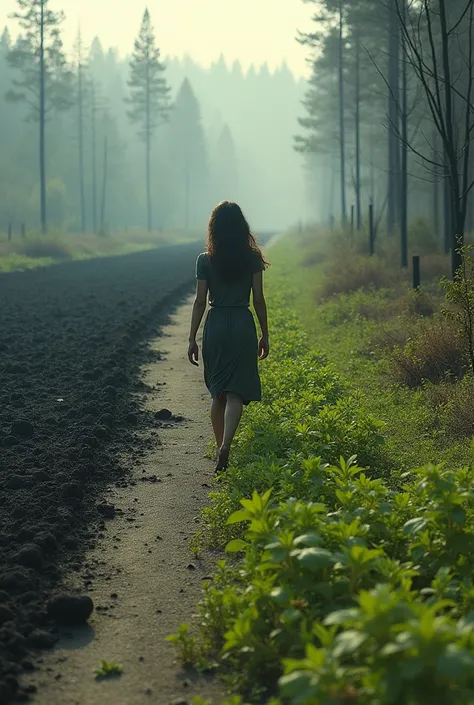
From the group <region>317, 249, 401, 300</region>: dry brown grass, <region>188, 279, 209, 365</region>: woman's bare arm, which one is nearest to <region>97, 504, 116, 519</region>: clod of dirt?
<region>188, 279, 209, 365</region>: woman's bare arm

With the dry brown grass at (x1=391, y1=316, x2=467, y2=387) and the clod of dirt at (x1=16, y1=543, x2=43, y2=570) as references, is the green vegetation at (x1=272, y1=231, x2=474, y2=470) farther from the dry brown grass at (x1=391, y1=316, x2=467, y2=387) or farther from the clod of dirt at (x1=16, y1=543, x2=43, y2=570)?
the clod of dirt at (x1=16, y1=543, x2=43, y2=570)

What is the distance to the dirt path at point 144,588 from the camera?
443 cm

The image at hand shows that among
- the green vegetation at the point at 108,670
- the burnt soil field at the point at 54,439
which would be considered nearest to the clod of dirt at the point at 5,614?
the burnt soil field at the point at 54,439

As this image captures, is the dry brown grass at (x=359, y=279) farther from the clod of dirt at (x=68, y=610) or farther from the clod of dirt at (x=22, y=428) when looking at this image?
the clod of dirt at (x=68, y=610)

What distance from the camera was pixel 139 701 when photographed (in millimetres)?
4289

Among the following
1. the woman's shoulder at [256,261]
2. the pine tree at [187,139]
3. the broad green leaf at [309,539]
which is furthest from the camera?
the pine tree at [187,139]

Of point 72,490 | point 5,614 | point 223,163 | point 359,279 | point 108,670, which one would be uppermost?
point 223,163

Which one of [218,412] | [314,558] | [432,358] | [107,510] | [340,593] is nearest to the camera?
[314,558]

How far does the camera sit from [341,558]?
177 inches

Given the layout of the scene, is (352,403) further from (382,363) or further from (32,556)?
(32,556)

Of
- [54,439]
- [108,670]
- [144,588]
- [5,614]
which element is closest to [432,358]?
[54,439]

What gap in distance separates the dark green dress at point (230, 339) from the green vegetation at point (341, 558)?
0.51 meters

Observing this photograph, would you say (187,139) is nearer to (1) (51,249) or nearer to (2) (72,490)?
(1) (51,249)

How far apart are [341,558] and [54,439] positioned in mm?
5173
